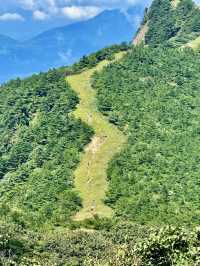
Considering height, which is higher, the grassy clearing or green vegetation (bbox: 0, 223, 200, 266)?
the grassy clearing

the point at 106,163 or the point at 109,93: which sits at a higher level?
the point at 109,93

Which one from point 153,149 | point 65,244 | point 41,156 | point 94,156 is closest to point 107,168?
point 94,156

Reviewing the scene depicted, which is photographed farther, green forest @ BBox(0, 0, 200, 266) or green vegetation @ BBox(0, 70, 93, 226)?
green vegetation @ BBox(0, 70, 93, 226)

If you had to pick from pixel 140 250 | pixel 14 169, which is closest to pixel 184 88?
pixel 14 169

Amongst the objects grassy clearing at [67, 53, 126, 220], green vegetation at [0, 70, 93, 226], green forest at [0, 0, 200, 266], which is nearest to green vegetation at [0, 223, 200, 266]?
green forest at [0, 0, 200, 266]

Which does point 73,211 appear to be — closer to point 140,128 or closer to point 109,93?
point 140,128

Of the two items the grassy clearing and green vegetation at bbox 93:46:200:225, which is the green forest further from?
the grassy clearing
